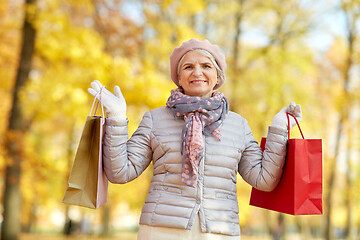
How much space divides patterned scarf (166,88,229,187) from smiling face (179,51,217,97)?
0.07 m

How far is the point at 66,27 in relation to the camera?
7.26 metres

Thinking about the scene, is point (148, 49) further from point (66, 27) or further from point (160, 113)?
point (160, 113)

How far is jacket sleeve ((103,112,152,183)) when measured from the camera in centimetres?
238

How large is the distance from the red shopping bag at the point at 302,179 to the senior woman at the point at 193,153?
64mm

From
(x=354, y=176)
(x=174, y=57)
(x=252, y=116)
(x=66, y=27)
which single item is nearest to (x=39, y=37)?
(x=66, y=27)

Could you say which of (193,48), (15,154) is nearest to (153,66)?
(15,154)

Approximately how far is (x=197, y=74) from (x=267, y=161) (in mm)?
678

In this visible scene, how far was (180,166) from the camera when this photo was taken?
243 cm

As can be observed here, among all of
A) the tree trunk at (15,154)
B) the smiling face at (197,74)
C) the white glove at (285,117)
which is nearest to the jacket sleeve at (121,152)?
the smiling face at (197,74)

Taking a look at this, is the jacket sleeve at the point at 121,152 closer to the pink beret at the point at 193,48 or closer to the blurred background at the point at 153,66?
the pink beret at the point at 193,48

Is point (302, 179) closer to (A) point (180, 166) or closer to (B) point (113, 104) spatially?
(A) point (180, 166)

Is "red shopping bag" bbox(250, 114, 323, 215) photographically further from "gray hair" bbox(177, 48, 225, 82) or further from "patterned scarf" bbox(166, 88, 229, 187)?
"gray hair" bbox(177, 48, 225, 82)

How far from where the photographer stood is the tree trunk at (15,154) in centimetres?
858

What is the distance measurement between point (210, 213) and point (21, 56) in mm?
7531
